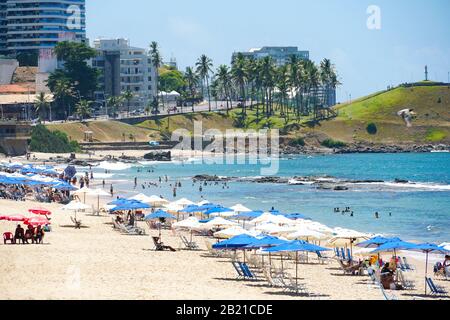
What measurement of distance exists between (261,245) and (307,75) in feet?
444

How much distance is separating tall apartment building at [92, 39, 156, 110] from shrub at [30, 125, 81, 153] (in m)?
39.9

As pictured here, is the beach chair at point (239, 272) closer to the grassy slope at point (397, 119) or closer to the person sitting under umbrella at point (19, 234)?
the person sitting under umbrella at point (19, 234)

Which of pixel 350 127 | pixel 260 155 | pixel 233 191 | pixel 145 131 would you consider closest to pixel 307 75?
pixel 350 127

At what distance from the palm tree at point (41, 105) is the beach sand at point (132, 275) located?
10604 centimetres

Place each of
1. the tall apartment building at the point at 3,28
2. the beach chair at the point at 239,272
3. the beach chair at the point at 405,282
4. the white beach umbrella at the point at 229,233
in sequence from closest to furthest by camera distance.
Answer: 1. the beach chair at the point at 239,272
2. the beach chair at the point at 405,282
3. the white beach umbrella at the point at 229,233
4. the tall apartment building at the point at 3,28

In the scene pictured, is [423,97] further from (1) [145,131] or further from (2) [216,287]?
(2) [216,287]

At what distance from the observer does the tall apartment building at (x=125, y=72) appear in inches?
6683

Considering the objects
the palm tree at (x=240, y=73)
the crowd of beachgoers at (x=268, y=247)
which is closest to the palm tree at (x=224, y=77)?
the palm tree at (x=240, y=73)

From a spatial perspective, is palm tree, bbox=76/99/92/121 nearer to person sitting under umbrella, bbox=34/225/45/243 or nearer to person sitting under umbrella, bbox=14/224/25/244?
person sitting under umbrella, bbox=34/225/45/243

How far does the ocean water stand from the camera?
57.8 metres

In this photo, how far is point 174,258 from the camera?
36.6m

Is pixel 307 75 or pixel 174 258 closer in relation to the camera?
pixel 174 258

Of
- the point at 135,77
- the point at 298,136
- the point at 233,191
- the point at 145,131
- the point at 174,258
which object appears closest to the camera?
the point at 174,258

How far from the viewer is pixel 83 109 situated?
148m
